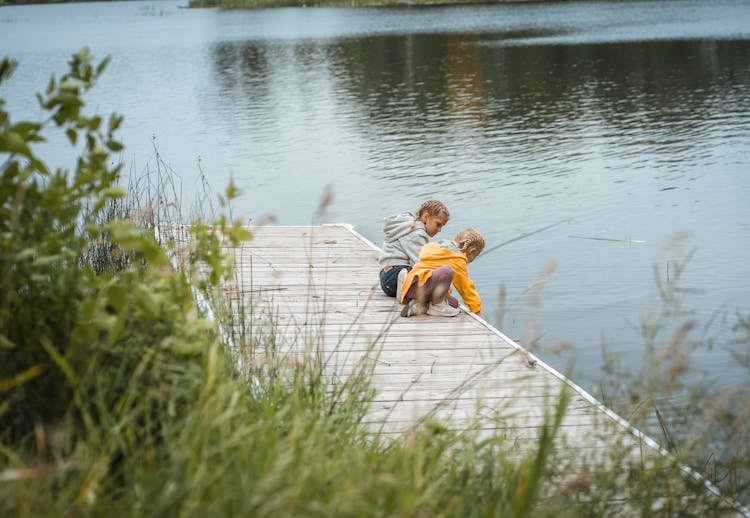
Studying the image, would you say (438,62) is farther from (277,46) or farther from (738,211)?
(738,211)

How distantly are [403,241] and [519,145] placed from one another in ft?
33.1

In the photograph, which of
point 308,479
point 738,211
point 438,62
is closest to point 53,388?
point 308,479

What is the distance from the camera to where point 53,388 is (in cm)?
260

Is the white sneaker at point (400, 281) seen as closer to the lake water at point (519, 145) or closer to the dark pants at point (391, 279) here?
the dark pants at point (391, 279)

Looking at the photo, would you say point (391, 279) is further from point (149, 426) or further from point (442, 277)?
point (149, 426)

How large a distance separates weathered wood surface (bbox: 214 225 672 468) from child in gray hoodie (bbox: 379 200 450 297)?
19cm

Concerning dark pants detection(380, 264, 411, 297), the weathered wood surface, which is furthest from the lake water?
dark pants detection(380, 264, 411, 297)

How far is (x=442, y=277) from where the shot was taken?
6008 millimetres

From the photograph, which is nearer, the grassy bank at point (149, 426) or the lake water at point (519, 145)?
the grassy bank at point (149, 426)

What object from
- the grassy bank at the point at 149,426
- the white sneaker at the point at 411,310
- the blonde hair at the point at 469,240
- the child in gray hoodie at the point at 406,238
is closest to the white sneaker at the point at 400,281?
the child in gray hoodie at the point at 406,238

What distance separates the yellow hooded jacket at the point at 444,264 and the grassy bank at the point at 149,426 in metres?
3.04

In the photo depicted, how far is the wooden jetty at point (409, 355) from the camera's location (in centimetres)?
374

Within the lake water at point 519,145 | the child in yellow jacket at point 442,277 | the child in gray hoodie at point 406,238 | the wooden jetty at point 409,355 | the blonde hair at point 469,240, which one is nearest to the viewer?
the wooden jetty at point 409,355

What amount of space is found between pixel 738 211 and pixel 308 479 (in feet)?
33.2
